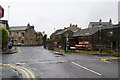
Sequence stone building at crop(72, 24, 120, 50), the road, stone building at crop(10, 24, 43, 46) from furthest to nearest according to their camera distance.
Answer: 1. stone building at crop(10, 24, 43, 46)
2. stone building at crop(72, 24, 120, 50)
3. the road

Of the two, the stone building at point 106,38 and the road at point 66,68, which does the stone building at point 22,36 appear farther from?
the road at point 66,68

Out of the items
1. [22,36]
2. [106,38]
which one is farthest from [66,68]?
[22,36]

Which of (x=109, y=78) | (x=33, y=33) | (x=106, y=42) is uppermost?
(x=33, y=33)

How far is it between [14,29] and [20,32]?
4598 mm

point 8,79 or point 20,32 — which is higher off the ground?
point 20,32

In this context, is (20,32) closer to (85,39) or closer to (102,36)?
(85,39)

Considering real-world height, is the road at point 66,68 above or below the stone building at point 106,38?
below

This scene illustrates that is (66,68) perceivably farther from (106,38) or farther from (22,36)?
(22,36)

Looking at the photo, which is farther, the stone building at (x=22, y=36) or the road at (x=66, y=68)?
the stone building at (x=22, y=36)

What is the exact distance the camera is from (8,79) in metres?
5.30

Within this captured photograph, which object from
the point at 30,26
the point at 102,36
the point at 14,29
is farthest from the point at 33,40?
the point at 102,36

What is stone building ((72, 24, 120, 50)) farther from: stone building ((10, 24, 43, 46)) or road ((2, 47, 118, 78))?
stone building ((10, 24, 43, 46))

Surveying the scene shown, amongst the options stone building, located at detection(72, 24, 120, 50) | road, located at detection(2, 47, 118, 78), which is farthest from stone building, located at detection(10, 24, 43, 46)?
road, located at detection(2, 47, 118, 78)

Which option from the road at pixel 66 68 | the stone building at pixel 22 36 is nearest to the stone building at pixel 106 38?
the road at pixel 66 68
